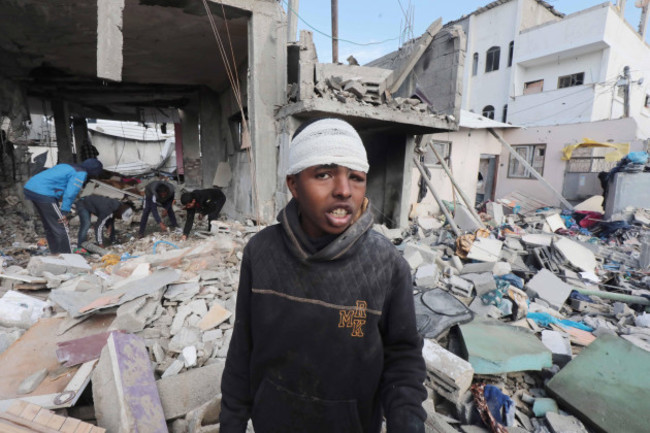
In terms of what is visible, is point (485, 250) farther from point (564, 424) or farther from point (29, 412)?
point (29, 412)

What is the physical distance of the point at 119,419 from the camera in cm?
167

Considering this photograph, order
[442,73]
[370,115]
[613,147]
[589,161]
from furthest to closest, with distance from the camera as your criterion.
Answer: [589,161]
[613,147]
[442,73]
[370,115]

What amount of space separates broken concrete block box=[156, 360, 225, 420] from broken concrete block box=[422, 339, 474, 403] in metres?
1.63

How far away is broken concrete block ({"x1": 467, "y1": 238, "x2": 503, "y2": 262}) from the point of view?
6046 mm

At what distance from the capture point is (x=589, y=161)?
517 inches

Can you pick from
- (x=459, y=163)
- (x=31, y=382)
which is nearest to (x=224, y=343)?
(x=31, y=382)

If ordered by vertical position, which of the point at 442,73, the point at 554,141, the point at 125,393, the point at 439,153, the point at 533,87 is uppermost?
the point at 533,87

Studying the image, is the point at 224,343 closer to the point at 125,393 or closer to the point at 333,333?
the point at 125,393

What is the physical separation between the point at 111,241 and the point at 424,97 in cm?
853

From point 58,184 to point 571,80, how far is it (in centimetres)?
2552

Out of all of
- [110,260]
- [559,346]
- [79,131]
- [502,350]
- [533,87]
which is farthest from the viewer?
[533,87]

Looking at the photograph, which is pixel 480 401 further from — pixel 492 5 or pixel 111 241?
pixel 492 5

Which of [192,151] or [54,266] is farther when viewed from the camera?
[192,151]

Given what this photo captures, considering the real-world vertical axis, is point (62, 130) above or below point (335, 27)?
below
